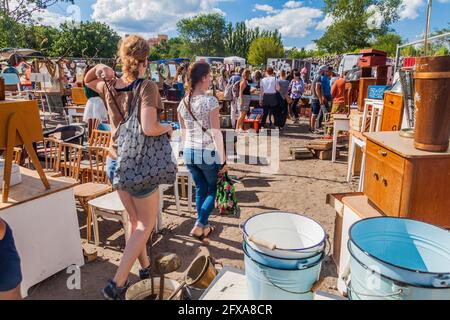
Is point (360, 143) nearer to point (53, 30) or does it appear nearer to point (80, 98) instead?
point (80, 98)

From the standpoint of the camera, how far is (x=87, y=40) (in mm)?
45875

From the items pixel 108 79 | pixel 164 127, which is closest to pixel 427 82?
pixel 164 127

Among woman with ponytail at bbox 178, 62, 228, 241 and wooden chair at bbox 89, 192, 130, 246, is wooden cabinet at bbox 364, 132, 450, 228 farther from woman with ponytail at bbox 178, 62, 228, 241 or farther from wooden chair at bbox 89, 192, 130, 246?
wooden chair at bbox 89, 192, 130, 246

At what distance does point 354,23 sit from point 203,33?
59923 mm

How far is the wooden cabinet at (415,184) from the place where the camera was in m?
1.84

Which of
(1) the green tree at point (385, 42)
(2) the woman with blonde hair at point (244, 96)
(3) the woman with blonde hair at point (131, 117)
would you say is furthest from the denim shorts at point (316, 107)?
(1) the green tree at point (385, 42)

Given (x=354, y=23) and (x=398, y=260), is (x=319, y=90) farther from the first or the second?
(x=354, y=23)

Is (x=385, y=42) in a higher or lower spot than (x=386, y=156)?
higher

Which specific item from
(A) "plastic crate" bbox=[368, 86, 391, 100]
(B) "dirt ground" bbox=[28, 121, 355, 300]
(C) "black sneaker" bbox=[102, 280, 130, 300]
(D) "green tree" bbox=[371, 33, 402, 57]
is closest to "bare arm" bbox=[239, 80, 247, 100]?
(B) "dirt ground" bbox=[28, 121, 355, 300]

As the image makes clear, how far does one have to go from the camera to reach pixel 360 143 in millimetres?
5035

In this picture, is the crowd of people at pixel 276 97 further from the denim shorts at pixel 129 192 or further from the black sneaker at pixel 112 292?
the black sneaker at pixel 112 292

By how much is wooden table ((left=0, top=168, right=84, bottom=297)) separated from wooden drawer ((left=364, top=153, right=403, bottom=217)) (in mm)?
2500

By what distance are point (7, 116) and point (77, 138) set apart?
254 cm

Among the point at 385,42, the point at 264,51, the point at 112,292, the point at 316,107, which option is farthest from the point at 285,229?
the point at 264,51
